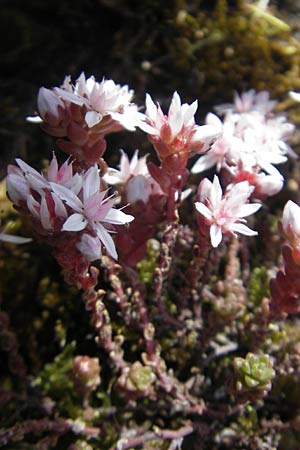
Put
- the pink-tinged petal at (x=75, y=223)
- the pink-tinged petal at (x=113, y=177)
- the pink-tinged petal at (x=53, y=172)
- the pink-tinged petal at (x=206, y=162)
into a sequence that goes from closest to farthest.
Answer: the pink-tinged petal at (x=75, y=223)
the pink-tinged petal at (x=53, y=172)
the pink-tinged petal at (x=113, y=177)
the pink-tinged petal at (x=206, y=162)

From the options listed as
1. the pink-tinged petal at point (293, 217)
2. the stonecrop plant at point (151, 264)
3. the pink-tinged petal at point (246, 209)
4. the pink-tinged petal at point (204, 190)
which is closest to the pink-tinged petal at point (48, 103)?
the stonecrop plant at point (151, 264)

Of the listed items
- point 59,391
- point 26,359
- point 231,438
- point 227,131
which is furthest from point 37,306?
point 227,131

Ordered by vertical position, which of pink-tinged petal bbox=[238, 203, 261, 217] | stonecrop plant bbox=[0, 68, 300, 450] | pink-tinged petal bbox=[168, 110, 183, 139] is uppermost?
pink-tinged petal bbox=[168, 110, 183, 139]

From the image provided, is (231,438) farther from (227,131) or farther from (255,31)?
(255,31)

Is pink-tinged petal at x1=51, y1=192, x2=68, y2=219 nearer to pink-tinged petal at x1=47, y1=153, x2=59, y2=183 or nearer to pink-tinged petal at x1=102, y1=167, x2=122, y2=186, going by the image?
pink-tinged petal at x1=47, y1=153, x2=59, y2=183

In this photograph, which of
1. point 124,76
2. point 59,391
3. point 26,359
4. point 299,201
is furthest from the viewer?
point 124,76

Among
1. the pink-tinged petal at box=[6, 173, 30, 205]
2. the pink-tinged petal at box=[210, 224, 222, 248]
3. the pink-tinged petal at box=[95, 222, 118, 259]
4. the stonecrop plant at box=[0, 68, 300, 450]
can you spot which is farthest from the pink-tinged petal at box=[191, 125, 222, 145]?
the pink-tinged petal at box=[6, 173, 30, 205]

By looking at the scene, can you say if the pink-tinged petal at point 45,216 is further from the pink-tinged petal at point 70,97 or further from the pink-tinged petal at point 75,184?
the pink-tinged petal at point 70,97
